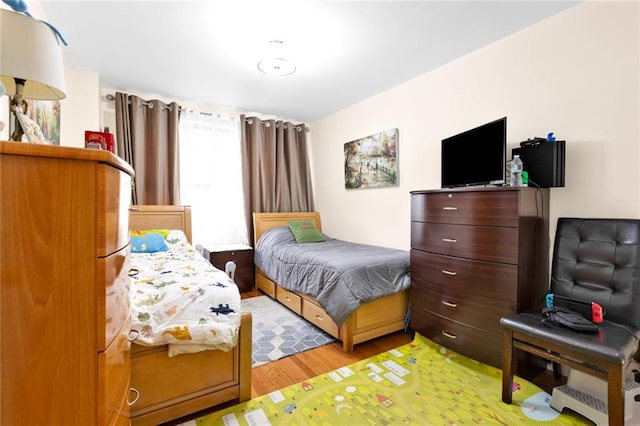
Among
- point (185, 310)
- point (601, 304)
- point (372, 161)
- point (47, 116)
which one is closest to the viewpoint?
point (185, 310)

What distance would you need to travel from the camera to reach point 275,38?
2223 mm

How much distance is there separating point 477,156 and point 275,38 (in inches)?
70.3

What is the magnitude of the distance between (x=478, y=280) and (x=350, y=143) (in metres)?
2.42

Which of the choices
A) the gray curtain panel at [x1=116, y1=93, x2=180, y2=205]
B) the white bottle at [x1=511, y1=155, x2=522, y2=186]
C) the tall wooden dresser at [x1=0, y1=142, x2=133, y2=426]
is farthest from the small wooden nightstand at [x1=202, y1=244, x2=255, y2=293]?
the white bottle at [x1=511, y1=155, x2=522, y2=186]

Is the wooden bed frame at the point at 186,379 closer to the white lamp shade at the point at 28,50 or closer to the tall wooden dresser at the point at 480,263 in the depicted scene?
the white lamp shade at the point at 28,50

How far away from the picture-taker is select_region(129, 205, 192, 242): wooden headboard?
10.7ft

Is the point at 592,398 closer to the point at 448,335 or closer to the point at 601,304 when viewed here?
the point at 601,304

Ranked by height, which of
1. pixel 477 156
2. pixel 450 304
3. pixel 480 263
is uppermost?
pixel 477 156

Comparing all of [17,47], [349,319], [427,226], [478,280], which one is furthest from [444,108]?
[17,47]

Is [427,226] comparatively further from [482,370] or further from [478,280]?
[482,370]

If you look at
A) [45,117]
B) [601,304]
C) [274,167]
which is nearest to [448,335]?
[601,304]

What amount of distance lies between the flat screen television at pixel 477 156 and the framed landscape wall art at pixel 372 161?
0.80 meters

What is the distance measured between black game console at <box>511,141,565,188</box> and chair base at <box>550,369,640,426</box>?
3.77 feet

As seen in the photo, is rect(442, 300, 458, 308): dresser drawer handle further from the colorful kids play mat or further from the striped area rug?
the striped area rug
